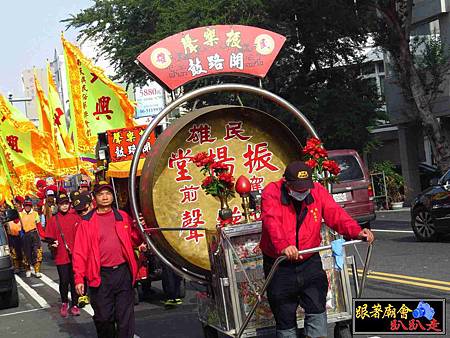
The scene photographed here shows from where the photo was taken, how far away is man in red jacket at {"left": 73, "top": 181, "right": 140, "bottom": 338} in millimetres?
6996

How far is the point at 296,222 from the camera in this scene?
5.85m

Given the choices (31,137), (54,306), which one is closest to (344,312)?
(54,306)

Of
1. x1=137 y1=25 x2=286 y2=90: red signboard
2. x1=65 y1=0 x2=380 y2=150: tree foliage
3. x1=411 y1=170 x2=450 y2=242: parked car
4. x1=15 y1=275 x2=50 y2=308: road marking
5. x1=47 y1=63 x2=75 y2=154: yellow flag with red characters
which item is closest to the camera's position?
x1=137 y1=25 x2=286 y2=90: red signboard

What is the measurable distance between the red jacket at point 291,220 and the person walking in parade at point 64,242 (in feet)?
19.5

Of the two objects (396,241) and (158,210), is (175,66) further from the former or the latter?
(396,241)

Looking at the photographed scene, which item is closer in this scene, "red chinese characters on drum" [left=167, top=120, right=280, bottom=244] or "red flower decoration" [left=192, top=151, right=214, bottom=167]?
"red flower decoration" [left=192, top=151, right=214, bottom=167]

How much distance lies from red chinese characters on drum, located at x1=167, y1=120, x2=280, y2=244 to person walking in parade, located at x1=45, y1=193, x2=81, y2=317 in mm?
3645

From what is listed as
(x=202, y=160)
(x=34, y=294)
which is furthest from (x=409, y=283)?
(x=34, y=294)

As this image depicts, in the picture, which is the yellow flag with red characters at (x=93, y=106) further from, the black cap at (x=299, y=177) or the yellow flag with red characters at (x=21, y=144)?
the black cap at (x=299, y=177)

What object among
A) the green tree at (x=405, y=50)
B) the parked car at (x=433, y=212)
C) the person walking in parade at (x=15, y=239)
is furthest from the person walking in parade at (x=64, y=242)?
the green tree at (x=405, y=50)

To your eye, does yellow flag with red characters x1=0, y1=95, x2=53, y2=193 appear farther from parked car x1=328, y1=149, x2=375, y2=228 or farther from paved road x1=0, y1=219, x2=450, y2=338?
parked car x1=328, y1=149, x2=375, y2=228

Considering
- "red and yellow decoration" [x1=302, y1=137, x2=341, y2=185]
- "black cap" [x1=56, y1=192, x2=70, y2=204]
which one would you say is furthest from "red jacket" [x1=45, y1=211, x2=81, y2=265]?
"red and yellow decoration" [x1=302, y1=137, x2=341, y2=185]

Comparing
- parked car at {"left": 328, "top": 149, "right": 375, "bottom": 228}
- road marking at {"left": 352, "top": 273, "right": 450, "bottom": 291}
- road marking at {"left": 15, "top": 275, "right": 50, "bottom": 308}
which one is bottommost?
road marking at {"left": 15, "top": 275, "right": 50, "bottom": 308}

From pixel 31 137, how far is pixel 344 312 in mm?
17763
